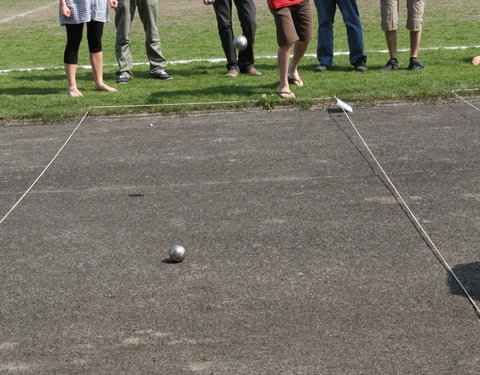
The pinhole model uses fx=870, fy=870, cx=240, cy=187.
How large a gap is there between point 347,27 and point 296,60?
164 centimetres

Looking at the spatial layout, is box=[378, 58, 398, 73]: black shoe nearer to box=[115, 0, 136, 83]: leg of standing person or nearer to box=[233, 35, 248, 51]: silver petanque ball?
box=[233, 35, 248, 51]: silver petanque ball

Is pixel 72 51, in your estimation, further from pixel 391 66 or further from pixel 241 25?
pixel 391 66

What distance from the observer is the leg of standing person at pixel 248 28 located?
10.8m

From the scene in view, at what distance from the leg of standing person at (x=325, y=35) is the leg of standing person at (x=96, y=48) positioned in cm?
281

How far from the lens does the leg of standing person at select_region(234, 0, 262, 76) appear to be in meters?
10.8

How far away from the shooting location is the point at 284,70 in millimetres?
9328

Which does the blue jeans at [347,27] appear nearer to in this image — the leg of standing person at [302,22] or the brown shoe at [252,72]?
the brown shoe at [252,72]

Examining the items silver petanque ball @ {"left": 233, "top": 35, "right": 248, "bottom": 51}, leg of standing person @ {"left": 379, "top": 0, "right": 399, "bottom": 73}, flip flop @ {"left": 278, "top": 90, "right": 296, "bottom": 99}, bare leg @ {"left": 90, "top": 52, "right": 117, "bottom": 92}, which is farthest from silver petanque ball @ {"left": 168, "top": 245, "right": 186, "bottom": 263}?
leg of standing person @ {"left": 379, "top": 0, "right": 399, "bottom": 73}

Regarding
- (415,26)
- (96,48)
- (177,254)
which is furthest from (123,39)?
(177,254)

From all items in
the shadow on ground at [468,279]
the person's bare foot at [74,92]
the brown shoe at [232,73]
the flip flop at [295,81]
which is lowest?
the brown shoe at [232,73]

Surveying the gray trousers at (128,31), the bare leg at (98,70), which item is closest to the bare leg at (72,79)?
the bare leg at (98,70)

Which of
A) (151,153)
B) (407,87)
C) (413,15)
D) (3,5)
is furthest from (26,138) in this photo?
(3,5)

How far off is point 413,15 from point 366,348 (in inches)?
299

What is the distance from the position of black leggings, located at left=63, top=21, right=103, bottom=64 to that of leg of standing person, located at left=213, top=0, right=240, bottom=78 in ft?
5.82
